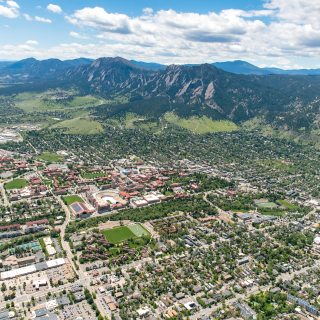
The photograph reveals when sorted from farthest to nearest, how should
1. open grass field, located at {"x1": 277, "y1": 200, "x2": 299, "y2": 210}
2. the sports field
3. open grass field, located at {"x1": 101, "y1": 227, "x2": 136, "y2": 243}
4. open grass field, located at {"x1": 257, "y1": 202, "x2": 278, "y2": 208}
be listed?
open grass field, located at {"x1": 257, "y1": 202, "x2": 278, "y2": 208}
open grass field, located at {"x1": 277, "y1": 200, "x2": 299, "y2": 210}
the sports field
open grass field, located at {"x1": 101, "y1": 227, "x2": 136, "y2": 243}

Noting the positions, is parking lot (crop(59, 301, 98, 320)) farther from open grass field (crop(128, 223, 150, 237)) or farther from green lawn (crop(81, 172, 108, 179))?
green lawn (crop(81, 172, 108, 179))

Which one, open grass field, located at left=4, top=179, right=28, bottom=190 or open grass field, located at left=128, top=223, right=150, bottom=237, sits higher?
open grass field, located at left=4, top=179, right=28, bottom=190

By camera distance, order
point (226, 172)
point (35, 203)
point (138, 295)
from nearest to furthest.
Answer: point (138, 295) → point (35, 203) → point (226, 172)

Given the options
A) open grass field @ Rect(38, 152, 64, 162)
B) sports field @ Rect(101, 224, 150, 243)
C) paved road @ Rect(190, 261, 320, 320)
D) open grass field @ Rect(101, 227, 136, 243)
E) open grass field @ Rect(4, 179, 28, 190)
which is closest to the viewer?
paved road @ Rect(190, 261, 320, 320)

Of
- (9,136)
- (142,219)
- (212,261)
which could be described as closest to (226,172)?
(142,219)

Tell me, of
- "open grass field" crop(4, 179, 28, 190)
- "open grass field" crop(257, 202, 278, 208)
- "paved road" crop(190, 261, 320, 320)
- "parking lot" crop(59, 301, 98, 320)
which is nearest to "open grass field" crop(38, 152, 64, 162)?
"open grass field" crop(4, 179, 28, 190)

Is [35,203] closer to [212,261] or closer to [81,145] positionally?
[212,261]

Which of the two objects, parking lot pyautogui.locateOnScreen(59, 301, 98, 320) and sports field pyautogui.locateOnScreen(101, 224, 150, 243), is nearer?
parking lot pyautogui.locateOnScreen(59, 301, 98, 320)
